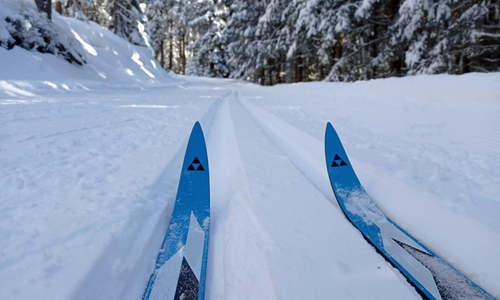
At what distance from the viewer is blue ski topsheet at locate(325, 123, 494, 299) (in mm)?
1044

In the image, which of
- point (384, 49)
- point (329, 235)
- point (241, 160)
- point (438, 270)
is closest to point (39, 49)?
point (241, 160)

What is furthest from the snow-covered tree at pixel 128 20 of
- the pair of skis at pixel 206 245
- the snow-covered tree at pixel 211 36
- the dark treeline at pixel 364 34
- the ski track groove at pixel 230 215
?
the pair of skis at pixel 206 245

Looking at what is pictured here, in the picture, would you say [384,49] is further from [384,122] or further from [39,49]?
[39,49]

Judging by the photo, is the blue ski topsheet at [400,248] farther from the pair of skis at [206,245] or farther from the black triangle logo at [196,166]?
the black triangle logo at [196,166]

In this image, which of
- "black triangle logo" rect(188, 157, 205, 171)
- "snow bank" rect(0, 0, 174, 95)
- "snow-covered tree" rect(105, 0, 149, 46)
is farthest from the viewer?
"snow-covered tree" rect(105, 0, 149, 46)

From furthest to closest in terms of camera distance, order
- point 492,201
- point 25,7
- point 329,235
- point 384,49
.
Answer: point 384,49
point 25,7
point 492,201
point 329,235

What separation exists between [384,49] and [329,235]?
915 cm

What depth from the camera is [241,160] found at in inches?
93.7

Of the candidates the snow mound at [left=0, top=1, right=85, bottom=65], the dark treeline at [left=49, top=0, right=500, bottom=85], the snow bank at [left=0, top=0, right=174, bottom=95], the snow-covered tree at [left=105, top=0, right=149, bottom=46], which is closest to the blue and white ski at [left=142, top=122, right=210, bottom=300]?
the snow bank at [left=0, top=0, right=174, bottom=95]

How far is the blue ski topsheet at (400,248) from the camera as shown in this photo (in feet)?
3.43

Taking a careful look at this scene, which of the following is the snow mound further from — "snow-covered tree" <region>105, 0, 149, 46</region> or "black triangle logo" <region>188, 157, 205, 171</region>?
"snow-covered tree" <region>105, 0, 149, 46</region>

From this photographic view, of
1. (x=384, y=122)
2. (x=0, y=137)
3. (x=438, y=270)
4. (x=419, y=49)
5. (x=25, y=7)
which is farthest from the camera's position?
(x=25, y=7)

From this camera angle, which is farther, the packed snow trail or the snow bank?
the snow bank

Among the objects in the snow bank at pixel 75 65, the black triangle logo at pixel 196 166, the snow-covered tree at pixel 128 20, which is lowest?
the black triangle logo at pixel 196 166
